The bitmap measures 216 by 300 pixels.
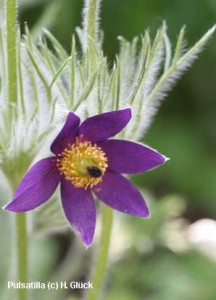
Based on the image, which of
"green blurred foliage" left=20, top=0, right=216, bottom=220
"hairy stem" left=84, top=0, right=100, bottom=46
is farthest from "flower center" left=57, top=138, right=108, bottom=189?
"green blurred foliage" left=20, top=0, right=216, bottom=220

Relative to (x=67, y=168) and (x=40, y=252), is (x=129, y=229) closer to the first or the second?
(x=40, y=252)

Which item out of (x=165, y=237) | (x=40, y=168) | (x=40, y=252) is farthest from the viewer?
(x=40, y=252)

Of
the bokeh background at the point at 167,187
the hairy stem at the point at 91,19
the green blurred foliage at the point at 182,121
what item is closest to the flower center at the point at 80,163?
the hairy stem at the point at 91,19

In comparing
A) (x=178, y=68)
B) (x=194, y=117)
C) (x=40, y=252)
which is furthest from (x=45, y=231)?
(x=194, y=117)

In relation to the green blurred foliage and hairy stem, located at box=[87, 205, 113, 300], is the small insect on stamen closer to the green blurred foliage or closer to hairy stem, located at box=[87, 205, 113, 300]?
hairy stem, located at box=[87, 205, 113, 300]

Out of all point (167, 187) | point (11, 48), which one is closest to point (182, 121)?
point (167, 187)

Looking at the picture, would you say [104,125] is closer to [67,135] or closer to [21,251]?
[67,135]
